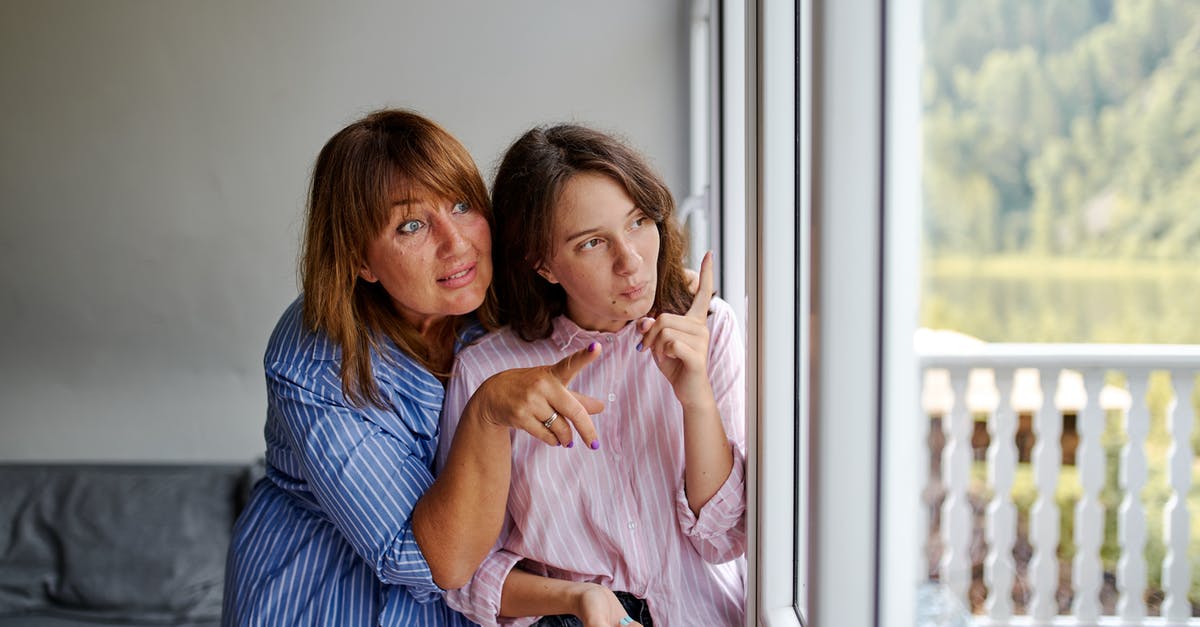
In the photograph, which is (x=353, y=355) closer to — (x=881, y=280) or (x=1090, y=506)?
(x=881, y=280)

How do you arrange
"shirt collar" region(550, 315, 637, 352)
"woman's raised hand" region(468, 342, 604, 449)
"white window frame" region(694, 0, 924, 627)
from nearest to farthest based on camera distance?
1. "white window frame" region(694, 0, 924, 627)
2. "woman's raised hand" region(468, 342, 604, 449)
3. "shirt collar" region(550, 315, 637, 352)

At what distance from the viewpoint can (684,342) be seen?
1083mm

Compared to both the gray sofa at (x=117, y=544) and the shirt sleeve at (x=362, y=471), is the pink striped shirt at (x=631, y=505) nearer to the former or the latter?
the shirt sleeve at (x=362, y=471)

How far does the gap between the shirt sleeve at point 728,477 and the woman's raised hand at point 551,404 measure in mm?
202

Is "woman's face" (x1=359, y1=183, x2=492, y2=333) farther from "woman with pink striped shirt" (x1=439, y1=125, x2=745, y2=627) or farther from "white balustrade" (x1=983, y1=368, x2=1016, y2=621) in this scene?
"white balustrade" (x1=983, y1=368, x2=1016, y2=621)

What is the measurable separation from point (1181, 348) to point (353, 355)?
7.76 feet

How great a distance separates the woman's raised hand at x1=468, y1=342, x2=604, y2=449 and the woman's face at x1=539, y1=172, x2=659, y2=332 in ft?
0.38

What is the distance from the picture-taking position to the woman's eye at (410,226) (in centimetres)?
128

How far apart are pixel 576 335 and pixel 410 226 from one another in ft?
0.87

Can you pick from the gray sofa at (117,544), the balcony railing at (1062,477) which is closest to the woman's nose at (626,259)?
the balcony railing at (1062,477)

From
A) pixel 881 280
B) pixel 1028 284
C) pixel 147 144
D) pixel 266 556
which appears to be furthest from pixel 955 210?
pixel 147 144

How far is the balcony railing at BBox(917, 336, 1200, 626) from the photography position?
108 inches

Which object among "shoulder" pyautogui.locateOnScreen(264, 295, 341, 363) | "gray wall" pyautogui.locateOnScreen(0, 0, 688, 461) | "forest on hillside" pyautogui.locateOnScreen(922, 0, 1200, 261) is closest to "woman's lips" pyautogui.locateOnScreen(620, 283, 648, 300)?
"forest on hillside" pyautogui.locateOnScreen(922, 0, 1200, 261)

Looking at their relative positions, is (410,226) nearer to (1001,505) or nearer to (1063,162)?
(1063,162)
